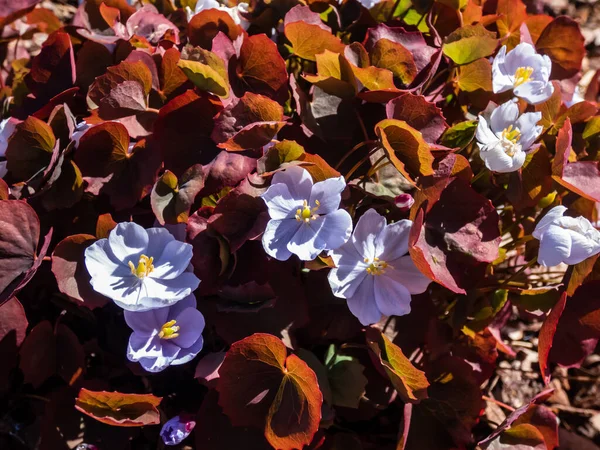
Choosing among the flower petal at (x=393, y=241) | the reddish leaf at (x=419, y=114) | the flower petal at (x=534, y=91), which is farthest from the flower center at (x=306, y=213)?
the flower petal at (x=534, y=91)

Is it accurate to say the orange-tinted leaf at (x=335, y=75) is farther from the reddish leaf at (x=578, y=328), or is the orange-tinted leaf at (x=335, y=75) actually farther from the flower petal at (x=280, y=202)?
the reddish leaf at (x=578, y=328)

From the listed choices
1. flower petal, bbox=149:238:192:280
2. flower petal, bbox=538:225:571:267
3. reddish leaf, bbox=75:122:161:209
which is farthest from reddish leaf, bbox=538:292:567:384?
reddish leaf, bbox=75:122:161:209

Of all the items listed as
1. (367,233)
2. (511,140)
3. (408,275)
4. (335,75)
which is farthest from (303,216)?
(511,140)

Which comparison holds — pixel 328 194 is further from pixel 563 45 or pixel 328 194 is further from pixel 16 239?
pixel 563 45

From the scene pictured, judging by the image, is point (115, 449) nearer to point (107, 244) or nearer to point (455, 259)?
point (107, 244)

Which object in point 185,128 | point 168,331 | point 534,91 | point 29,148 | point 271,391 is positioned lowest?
point 271,391
